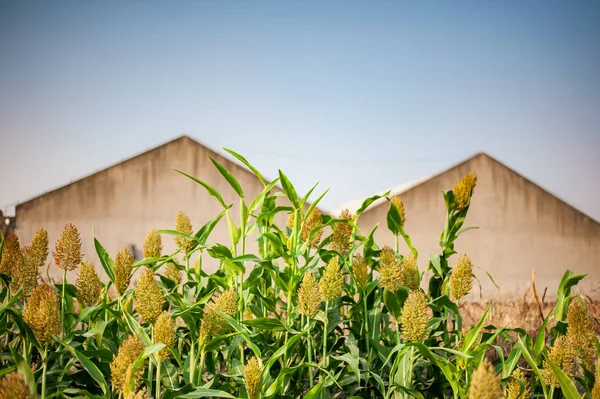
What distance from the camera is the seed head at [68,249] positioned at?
1639 mm

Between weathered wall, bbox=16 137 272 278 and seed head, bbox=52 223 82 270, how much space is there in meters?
10.7

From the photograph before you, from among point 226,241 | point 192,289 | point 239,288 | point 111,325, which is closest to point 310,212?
point 239,288

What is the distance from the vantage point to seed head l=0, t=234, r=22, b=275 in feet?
6.24

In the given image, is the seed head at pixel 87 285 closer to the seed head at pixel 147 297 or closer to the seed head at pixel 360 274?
the seed head at pixel 147 297

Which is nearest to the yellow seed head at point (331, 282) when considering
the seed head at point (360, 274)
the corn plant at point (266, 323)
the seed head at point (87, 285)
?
the corn plant at point (266, 323)

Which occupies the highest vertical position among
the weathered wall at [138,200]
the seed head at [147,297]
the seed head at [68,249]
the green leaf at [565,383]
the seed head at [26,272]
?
the weathered wall at [138,200]

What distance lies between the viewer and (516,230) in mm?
15320

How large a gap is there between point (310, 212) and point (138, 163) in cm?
1169

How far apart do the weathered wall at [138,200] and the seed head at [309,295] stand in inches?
427

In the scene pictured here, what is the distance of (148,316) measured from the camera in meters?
1.45

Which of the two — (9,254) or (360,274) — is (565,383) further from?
(9,254)

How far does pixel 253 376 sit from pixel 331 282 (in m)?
0.39

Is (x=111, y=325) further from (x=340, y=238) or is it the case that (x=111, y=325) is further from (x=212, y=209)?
(x=212, y=209)

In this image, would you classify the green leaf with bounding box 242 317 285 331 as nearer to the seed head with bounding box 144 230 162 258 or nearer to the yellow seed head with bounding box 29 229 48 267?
the seed head with bounding box 144 230 162 258
